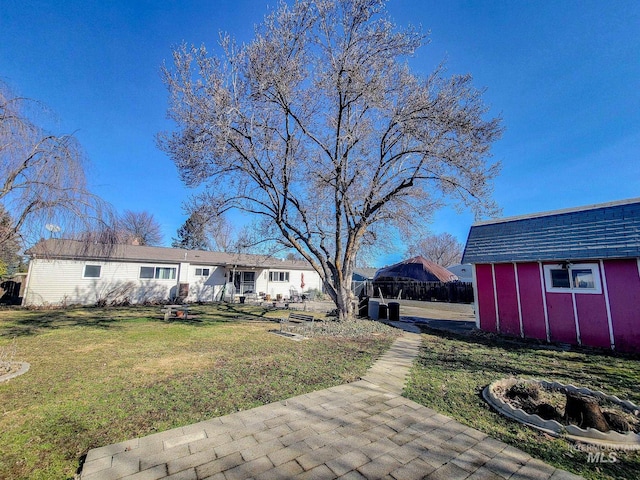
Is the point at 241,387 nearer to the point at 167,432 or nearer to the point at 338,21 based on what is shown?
the point at 167,432

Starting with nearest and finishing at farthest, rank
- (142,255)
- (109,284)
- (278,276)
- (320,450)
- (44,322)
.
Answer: (320,450) < (44,322) < (109,284) < (142,255) < (278,276)

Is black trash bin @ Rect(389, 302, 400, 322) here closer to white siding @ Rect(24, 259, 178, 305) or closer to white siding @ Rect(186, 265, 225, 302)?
white siding @ Rect(186, 265, 225, 302)

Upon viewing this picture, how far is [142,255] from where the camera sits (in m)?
19.5

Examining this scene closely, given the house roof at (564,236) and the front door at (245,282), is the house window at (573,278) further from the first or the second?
the front door at (245,282)

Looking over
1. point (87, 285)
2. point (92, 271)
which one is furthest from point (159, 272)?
point (87, 285)

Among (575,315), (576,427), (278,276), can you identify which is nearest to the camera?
(576,427)

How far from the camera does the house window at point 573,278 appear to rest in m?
8.87

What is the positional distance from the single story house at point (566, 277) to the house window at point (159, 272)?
62.5 feet

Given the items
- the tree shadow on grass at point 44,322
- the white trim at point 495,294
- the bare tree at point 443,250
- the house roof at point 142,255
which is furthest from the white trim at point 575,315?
the bare tree at point 443,250

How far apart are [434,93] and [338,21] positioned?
164 inches

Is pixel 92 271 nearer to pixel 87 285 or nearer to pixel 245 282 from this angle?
pixel 87 285

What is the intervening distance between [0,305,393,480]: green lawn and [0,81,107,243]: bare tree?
3.33m

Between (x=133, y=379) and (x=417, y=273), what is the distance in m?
29.3

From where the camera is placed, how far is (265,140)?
1102cm
